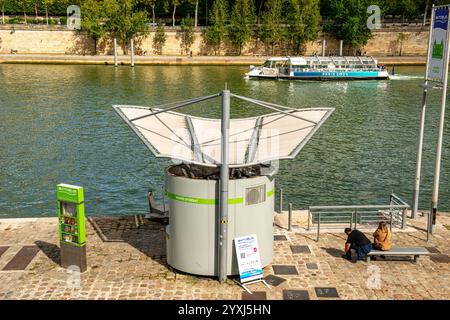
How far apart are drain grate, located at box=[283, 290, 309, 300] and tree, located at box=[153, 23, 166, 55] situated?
84623 millimetres

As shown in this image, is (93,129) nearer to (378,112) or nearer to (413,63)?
(378,112)

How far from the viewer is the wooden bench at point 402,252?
15.1 metres

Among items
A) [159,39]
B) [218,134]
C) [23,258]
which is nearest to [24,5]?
[159,39]

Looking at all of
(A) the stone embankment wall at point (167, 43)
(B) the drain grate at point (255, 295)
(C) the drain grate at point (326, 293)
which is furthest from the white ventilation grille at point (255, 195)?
(A) the stone embankment wall at point (167, 43)

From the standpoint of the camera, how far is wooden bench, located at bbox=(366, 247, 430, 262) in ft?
49.5

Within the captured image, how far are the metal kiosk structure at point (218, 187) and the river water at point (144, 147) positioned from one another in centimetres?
908

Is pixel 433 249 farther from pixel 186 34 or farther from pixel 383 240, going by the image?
pixel 186 34

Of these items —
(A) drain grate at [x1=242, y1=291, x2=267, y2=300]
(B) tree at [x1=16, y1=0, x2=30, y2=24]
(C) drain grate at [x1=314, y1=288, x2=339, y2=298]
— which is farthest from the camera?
(B) tree at [x1=16, y1=0, x2=30, y2=24]

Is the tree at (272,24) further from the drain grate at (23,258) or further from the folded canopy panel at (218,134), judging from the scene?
the drain grate at (23,258)

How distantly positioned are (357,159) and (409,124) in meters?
12.8

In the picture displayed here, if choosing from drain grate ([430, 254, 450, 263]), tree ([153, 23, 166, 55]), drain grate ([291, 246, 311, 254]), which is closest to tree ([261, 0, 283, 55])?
tree ([153, 23, 166, 55])

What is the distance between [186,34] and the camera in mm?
95250

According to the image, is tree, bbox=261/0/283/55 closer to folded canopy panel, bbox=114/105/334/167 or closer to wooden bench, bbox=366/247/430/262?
folded canopy panel, bbox=114/105/334/167

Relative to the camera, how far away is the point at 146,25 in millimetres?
92062
